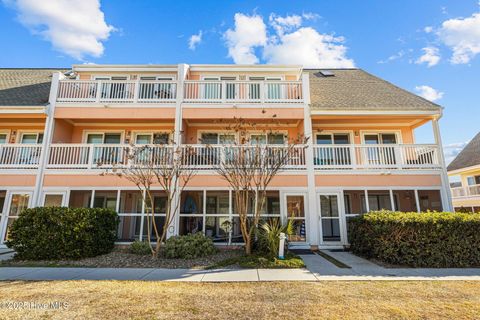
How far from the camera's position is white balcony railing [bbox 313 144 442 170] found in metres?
11.4

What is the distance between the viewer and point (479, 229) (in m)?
7.71

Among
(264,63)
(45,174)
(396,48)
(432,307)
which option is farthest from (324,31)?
(45,174)

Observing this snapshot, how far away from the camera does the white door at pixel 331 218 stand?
11180 mm

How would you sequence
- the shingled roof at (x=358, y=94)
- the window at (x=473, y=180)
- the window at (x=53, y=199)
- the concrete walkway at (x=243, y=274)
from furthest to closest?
the window at (x=473, y=180) → the shingled roof at (x=358, y=94) → the window at (x=53, y=199) → the concrete walkway at (x=243, y=274)

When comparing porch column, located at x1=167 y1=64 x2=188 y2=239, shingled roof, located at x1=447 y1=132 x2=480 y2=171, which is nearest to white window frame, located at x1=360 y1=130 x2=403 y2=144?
porch column, located at x1=167 y1=64 x2=188 y2=239

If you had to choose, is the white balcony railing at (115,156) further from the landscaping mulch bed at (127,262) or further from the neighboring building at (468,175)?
the neighboring building at (468,175)

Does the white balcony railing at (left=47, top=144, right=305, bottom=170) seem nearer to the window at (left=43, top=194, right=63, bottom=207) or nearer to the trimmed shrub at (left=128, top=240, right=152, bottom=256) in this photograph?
the window at (left=43, top=194, right=63, bottom=207)

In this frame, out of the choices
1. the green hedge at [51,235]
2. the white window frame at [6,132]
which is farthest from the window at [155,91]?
the white window frame at [6,132]

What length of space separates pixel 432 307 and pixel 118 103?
527 inches

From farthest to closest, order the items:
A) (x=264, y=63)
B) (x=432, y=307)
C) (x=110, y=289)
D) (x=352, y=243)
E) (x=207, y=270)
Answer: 1. (x=264, y=63)
2. (x=352, y=243)
3. (x=207, y=270)
4. (x=110, y=289)
5. (x=432, y=307)

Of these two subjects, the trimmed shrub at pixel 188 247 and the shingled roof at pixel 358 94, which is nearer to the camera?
the trimmed shrub at pixel 188 247

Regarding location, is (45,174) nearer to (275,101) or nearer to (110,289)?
(110,289)

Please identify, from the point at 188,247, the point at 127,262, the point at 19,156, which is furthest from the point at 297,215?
the point at 19,156

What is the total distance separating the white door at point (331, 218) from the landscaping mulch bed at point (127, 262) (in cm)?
502
